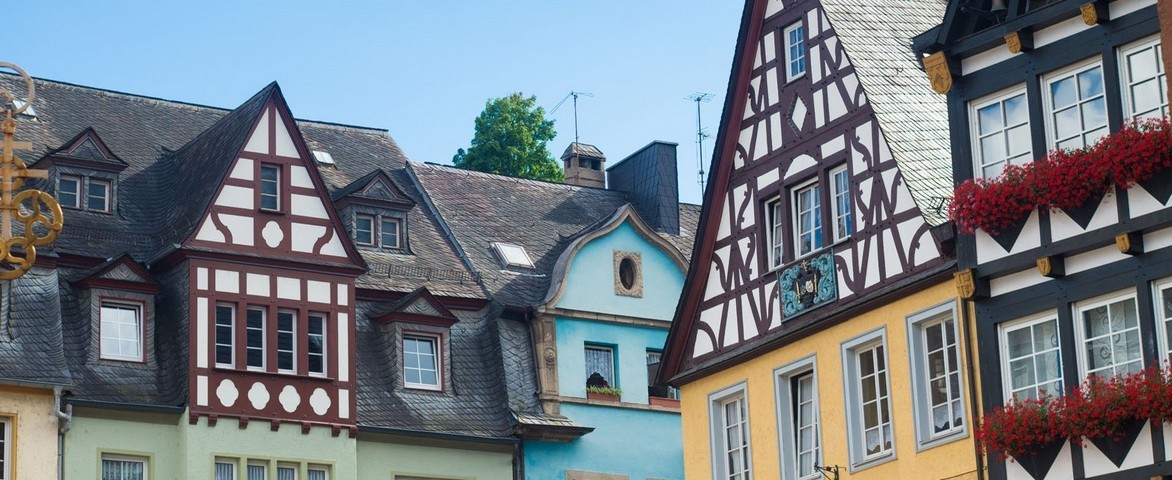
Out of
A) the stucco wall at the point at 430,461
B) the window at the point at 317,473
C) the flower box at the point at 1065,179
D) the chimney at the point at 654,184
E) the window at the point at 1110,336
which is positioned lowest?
the window at the point at 1110,336

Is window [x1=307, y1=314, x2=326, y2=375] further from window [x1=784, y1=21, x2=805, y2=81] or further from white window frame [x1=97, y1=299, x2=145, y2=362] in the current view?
window [x1=784, y1=21, x2=805, y2=81]

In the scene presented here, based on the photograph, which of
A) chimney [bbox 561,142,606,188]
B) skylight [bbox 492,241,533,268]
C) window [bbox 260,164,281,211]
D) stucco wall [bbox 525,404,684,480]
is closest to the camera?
window [bbox 260,164,281,211]

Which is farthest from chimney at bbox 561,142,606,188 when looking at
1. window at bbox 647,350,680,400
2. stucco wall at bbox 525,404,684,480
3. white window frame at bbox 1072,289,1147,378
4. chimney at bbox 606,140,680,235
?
white window frame at bbox 1072,289,1147,378

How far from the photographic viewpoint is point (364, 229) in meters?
45.1

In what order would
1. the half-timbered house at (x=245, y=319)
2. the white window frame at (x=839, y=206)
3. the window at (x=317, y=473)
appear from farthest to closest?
the window at (x=317, y=473) → the half-timbered house at (x=245, y=319) → the white window frame at (x=839, y=206)

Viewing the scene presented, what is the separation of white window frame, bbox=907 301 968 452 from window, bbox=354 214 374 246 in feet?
53.7

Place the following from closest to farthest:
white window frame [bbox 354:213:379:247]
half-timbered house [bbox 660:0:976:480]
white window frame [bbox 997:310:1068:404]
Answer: white window frame [bbox 997:310:1068:404] → half-timbered house [bbox 660:0:976:480] → white window frame [bbox 354:213:379:247]

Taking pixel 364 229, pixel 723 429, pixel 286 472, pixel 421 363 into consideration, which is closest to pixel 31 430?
pixel 286 472

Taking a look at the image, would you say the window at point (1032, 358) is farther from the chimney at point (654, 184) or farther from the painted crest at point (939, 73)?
the chimney at point (654, 184)

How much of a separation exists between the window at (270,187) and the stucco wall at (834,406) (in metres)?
9.54

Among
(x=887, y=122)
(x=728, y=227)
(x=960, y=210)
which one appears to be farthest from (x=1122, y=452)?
(x=728, y=227)

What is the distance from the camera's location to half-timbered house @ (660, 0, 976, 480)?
30.9 m

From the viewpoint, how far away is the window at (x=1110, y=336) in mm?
26938

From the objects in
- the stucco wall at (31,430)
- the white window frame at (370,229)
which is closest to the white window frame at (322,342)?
the white window frame at (370,229)
